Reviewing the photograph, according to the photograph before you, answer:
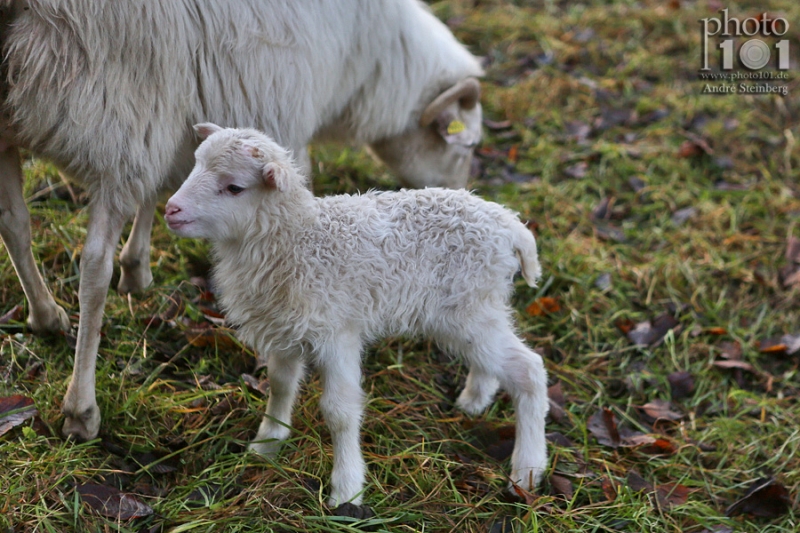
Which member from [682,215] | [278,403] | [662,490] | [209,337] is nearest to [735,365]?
[662,490]

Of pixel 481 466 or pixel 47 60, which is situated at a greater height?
pixel 47 60

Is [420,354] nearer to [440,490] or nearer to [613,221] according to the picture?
[440,490]

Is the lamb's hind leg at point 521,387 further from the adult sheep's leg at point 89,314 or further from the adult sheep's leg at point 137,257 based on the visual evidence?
the adult sheep's leg at point 137,257

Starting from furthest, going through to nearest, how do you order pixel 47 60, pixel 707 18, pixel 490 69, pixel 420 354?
1. pixel 707 18
2. pixel 490 69
3. pixel 420 354
4. pixel 47 60

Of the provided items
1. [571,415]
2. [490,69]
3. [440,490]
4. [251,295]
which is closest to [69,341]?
[251,295]

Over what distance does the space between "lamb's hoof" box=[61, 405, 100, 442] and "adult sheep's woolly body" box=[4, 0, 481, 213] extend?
81cm

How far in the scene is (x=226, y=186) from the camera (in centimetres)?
277

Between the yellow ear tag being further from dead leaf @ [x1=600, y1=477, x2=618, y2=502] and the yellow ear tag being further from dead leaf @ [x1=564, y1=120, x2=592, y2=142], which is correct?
dead leaf @ [x1=600, y1=477, x2=618, y2=502]

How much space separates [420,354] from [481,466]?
827 millimetres

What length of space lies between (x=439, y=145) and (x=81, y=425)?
251cm

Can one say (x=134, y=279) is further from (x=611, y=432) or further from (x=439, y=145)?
(x=611, y=432)

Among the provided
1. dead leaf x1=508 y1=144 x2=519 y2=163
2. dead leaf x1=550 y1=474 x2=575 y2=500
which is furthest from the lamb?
dead leaf x1=508 y1=144 x2=519 y2=163

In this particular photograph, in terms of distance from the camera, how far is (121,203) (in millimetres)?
3143

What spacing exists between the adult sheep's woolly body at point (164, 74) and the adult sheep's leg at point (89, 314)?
0.10 m
